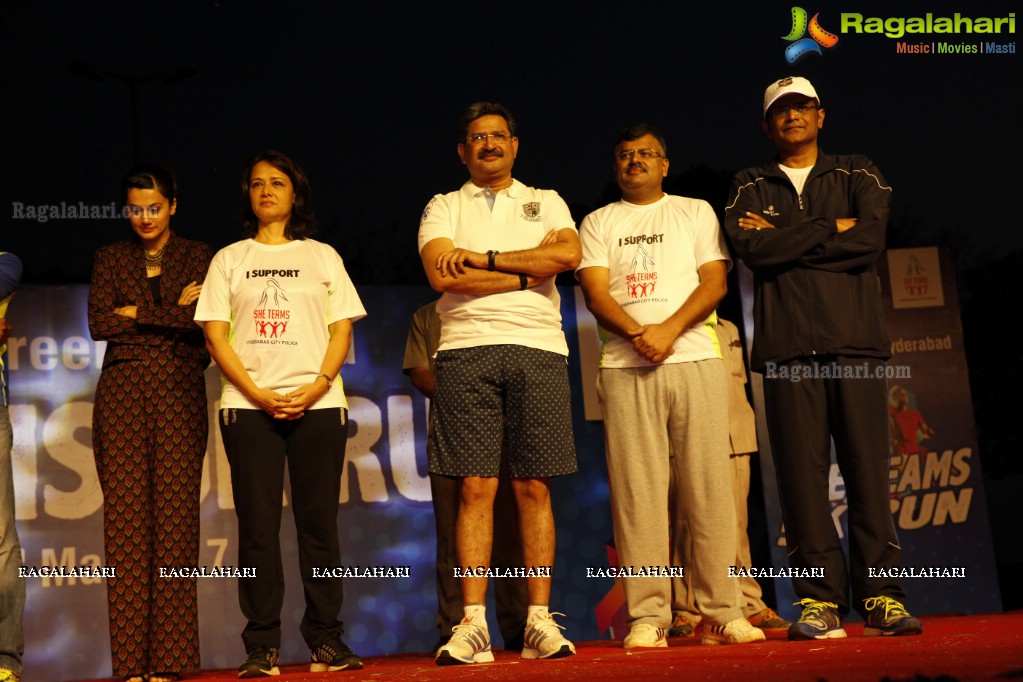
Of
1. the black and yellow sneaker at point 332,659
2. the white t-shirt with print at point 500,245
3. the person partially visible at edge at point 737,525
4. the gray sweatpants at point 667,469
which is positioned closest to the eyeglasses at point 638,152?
the white t-shirt with print at point 500,245

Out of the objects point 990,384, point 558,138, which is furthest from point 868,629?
point 990,384

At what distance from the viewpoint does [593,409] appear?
232 inches

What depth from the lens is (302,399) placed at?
11.5ft

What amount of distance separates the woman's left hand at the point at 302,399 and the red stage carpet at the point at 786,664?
2.57 ft

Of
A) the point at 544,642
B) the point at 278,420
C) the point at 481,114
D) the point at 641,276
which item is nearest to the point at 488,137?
the point at 481,114

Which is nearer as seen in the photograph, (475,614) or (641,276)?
(475,614)

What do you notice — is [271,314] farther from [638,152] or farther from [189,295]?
[638,152]

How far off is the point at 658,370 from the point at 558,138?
4479 mm

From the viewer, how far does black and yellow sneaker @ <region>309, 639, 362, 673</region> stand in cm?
348

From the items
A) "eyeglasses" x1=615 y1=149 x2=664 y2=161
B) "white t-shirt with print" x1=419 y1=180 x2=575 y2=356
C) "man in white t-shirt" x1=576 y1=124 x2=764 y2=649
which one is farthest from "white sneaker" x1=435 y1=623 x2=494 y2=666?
"eyeglasses" x1=615 y1=149 x2=664 y2=161

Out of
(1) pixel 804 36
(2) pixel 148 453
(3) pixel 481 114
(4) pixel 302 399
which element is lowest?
(2) pixel 148 453

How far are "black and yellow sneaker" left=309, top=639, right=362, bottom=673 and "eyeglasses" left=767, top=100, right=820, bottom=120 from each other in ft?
7.24

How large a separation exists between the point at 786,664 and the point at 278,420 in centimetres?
Result: 171

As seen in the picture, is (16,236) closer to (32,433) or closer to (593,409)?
(32,433)
